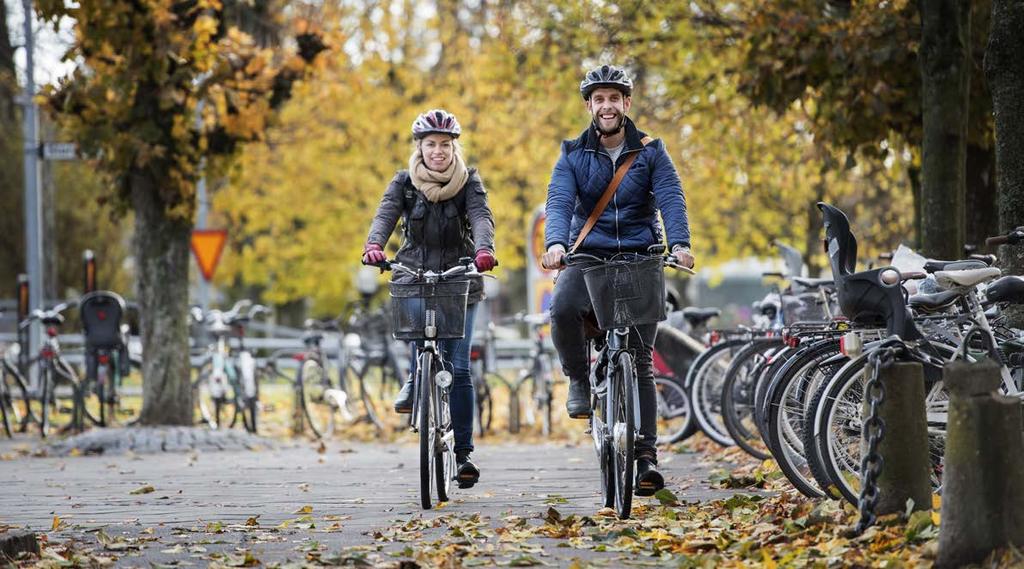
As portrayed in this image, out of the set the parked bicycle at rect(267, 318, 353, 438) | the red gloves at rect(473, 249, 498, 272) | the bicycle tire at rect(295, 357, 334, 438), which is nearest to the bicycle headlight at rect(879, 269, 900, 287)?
the red gloves at rect(473, 249, 498, 272)

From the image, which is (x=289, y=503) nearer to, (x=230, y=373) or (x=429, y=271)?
(x=429, y=271)

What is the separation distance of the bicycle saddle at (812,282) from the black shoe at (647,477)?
3.09 metres

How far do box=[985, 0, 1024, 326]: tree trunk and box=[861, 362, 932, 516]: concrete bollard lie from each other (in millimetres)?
2631

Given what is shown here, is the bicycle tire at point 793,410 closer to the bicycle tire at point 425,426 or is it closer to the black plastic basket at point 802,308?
the bicycle tire at point 425,426

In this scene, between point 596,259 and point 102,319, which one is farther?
point 102,319

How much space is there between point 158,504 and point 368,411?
761 centimetres

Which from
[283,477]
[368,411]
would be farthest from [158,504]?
[368,411]

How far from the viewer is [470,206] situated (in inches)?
336

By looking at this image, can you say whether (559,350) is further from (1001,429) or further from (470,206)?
(1001,429)

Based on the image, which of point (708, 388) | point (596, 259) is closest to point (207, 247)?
point (708, 388)

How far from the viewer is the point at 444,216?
28.1 feet

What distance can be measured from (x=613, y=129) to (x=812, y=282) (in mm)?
3288

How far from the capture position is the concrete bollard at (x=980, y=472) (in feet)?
17.8

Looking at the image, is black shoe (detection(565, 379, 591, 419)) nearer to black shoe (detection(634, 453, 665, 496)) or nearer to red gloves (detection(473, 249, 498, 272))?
black shoe (detection(634, 453, 665, 496))
